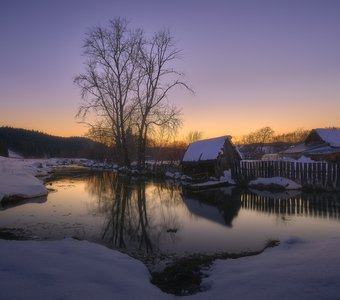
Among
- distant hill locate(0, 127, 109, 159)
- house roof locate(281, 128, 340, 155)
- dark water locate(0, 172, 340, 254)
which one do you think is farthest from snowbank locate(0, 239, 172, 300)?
distant hill locate(0, 127, 109, 159)

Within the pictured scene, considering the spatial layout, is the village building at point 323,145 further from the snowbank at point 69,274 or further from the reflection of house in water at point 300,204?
the snowbank at point 69,274

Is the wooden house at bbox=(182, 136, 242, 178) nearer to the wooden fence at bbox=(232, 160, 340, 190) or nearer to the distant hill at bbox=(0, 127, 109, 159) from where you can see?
the wooden fence at bbox=(232, 160, 340, 190)

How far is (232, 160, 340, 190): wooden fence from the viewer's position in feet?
59.4

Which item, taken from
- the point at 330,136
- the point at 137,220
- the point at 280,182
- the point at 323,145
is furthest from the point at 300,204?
the point at 330,136

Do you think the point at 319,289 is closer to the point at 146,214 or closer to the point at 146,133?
the point at 146,214

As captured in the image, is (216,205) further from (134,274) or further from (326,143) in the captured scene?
(326,143)

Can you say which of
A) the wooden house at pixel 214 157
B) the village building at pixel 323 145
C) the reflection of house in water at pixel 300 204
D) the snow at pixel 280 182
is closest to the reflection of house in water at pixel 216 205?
the reflection of house in water at pixel 300 204

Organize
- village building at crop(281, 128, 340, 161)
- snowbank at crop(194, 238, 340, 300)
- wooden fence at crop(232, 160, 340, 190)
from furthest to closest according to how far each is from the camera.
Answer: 1. village building at crop(281, 128, 340, 161)
2. wooden fence at crop(232, 160, 340, 190)
3. snowbank at crop(194, 238, 340, 300)

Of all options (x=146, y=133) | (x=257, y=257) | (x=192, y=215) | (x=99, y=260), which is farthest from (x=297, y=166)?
(x=146, y=133)

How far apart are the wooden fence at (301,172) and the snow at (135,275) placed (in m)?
12.7

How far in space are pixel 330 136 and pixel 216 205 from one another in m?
20.3

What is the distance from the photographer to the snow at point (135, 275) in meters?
4.12

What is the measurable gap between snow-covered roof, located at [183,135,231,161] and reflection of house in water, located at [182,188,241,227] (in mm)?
7605

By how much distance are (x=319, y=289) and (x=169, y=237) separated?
16.9 feet
